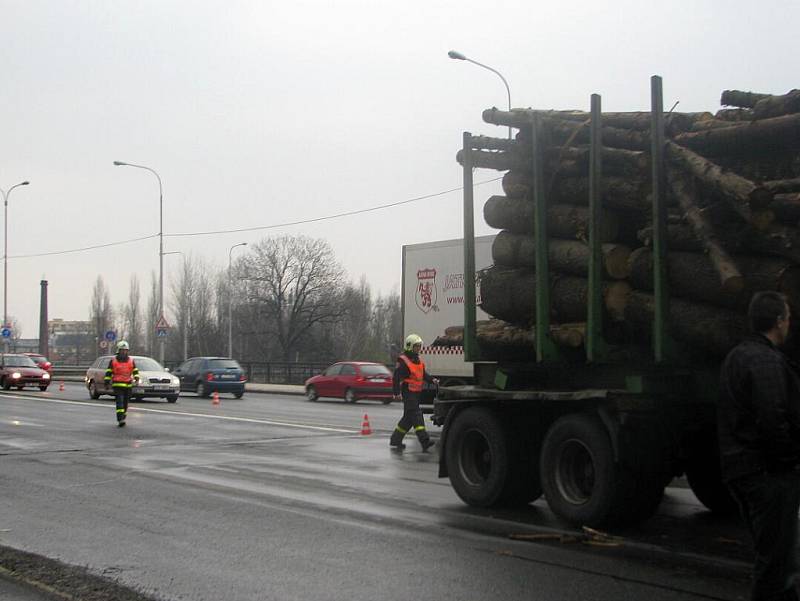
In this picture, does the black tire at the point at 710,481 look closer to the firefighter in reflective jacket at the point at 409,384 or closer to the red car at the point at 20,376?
the firefighter in reflective jacket at the point at 409,384

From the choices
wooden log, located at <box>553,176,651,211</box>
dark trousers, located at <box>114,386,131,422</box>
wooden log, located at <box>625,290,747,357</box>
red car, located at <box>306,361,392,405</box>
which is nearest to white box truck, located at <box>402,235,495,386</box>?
dark trousers, located at <box>114,386,131,422</box>

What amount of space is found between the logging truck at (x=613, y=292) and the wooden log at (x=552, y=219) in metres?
0.02

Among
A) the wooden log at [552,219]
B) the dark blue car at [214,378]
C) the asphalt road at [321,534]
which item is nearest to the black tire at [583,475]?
the asphalt road at [321,534]

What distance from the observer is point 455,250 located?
19.1 meters

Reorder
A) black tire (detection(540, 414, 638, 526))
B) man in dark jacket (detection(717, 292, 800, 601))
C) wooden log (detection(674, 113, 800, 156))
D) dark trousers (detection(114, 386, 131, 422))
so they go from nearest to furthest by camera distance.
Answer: man in dark jacket (detection(717, 292, 800, 601))
wooden log (detection(674, 113, 800, 156))
black tire (detection(540, 414, 638, 526))
dark trousers (detection(114, 386, 131, 422))

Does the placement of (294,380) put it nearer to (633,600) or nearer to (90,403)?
(90,403)

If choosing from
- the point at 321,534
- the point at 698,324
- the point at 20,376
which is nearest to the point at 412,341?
the point at 321,534

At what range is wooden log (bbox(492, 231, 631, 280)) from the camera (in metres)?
8.44

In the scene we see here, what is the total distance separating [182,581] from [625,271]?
4.36 m

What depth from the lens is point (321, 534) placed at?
830cm

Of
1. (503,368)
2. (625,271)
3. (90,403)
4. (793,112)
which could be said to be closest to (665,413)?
(625,271)

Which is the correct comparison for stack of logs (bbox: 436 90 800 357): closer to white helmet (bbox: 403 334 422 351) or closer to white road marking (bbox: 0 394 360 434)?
white helmet (bbox: 403 334 422 351)

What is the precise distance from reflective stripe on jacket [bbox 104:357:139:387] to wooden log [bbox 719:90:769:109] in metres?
14.5

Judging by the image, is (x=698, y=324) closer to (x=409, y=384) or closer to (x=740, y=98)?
(x=740, y=98)
